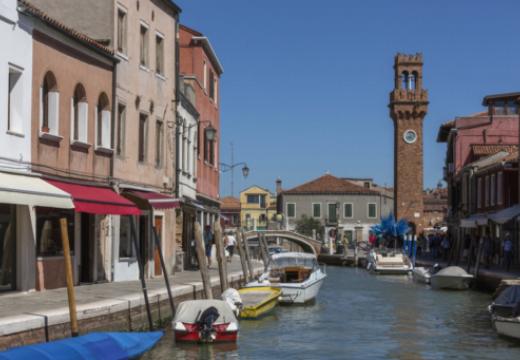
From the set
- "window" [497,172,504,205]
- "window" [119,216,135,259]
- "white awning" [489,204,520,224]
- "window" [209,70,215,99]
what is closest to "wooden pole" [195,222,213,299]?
"window" [119,216,135,259]

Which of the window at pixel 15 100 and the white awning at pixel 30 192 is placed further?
the window at pixel 15 100

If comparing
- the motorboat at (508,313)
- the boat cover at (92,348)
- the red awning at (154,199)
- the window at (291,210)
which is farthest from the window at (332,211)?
the boat cover at (92,348)

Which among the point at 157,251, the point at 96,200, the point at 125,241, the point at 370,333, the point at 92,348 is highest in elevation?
the point at 96,200

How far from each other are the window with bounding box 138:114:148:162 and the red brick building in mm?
5601

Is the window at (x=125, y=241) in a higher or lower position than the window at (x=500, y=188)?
lower

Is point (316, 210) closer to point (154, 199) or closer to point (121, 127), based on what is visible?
point (121, 127)

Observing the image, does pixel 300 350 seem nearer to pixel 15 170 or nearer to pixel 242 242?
pixel 15 170

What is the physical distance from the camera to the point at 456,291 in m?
32.8

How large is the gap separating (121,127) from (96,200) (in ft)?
14.7

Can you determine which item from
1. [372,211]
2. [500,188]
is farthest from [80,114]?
[372,211]

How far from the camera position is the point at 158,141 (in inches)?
1038

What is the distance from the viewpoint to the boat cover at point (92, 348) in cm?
1120

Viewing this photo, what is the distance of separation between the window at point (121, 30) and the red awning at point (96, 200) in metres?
3.84

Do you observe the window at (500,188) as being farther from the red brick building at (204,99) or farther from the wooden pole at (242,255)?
the wooden pole at (242,255)
